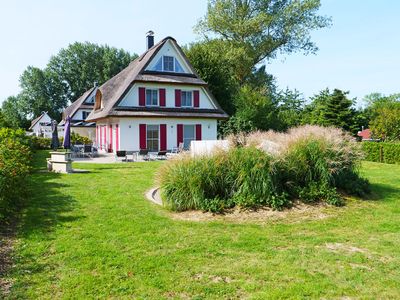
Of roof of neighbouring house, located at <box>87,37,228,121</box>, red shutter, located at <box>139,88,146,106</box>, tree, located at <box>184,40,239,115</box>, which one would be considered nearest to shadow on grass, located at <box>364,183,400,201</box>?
roof of neighbouring house, located at <box>87,37,228,121</box>

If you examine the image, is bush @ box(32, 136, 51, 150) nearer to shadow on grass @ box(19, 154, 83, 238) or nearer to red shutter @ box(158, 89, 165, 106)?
red shutter @ box(158, 89, 165, 106)

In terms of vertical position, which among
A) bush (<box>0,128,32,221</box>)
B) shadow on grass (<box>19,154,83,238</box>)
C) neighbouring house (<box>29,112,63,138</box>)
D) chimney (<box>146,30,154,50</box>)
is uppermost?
chimney (<box>146,30,154,50</box>)

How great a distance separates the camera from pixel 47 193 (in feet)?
31.4

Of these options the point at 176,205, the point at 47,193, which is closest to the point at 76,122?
the point at 47,193

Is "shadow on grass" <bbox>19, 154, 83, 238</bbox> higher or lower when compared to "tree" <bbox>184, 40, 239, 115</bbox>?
lower

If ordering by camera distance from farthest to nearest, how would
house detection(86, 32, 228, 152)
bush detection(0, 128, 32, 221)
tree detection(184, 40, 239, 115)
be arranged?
tree detection(184, 40, 239, 115) → house detection(86, 32, 228, 152) → bush detection(0, 128, 32, 221)

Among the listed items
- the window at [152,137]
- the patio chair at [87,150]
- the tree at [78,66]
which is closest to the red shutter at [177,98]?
the window at [152,137]

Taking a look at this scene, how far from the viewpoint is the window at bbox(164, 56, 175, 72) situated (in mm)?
25406

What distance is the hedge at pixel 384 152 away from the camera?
20.0 metres

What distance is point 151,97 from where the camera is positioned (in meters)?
24.7

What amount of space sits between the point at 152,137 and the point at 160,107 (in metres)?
2.31

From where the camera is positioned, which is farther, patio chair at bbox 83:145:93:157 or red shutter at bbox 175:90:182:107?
red shutter at bbox 175:90:182:107

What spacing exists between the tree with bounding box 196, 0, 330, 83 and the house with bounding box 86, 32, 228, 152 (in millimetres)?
8296

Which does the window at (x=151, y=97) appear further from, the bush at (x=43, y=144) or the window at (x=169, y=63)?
the bush at (x=43, y=144)
